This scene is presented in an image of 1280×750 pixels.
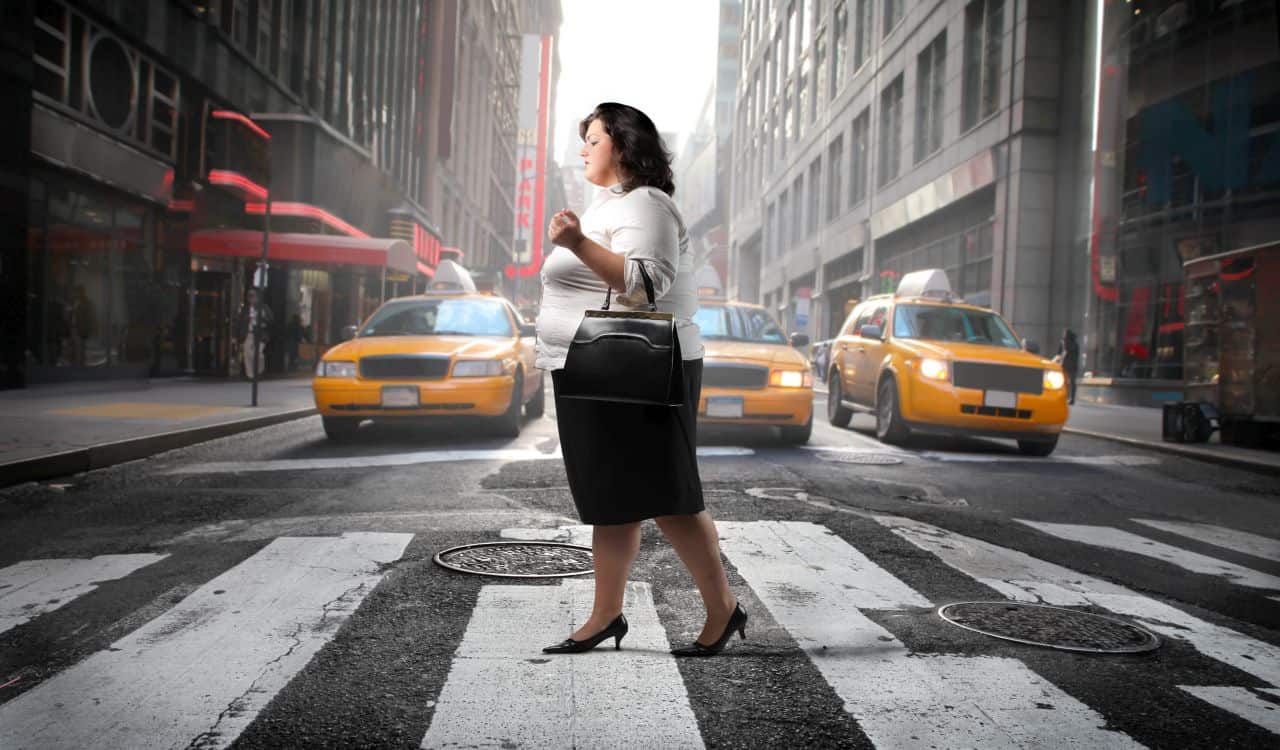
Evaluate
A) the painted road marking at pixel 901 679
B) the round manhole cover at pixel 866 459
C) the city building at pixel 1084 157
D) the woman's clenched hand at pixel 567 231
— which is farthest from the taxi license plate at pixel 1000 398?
the city building at pixel 1084 157

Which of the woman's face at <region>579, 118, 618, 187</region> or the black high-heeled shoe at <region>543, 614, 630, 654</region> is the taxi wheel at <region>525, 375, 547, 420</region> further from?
the woman's face at <region>579, 118, 618, 187</region>

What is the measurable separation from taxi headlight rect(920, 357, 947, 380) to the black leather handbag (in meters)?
Result: 8.54

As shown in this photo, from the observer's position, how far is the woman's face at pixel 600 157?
127 inches

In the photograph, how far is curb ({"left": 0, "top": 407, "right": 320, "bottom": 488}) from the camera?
736 cm

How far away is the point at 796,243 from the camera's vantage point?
170ft

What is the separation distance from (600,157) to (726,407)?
7.49 m

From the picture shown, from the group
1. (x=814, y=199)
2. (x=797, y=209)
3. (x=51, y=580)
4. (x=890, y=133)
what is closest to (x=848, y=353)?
(x=51, y=580)

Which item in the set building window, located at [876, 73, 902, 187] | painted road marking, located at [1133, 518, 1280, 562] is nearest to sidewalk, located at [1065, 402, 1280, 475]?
painted road marking, located at [1133, 518, 1280, 562]

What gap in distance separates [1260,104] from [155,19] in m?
18.6

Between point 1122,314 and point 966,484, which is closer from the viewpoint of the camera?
point 966,484

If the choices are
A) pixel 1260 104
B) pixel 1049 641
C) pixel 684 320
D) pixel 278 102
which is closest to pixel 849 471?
pixel 1049 641

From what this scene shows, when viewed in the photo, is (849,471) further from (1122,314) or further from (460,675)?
(1122,314)

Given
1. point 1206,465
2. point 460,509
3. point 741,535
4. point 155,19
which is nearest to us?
point 741,535

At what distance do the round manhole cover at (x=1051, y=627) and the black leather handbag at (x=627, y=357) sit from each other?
5.40 ft
